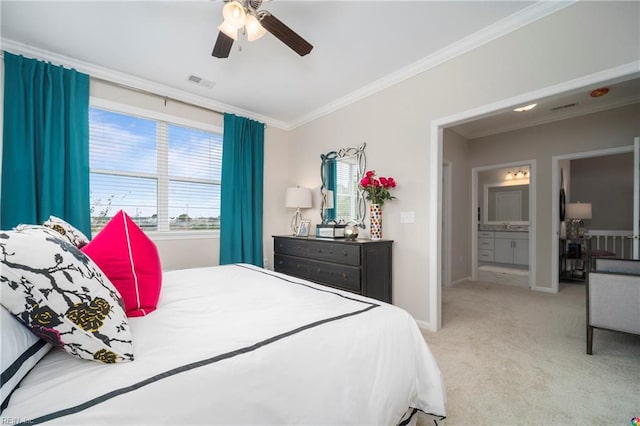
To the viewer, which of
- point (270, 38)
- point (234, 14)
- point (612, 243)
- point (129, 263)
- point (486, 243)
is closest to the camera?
point (129, 263)

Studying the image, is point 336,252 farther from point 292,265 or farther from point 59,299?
point 59,299

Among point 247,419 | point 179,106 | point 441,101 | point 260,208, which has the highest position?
point 179,106

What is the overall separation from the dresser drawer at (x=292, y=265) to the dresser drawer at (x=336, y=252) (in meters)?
0.19

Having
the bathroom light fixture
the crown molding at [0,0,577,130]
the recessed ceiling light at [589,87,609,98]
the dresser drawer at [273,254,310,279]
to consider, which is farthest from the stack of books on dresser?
the bathroom light fixture

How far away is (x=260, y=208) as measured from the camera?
409 cm

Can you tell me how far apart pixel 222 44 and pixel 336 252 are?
2.14 metres

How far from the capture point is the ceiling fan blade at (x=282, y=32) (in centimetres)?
180

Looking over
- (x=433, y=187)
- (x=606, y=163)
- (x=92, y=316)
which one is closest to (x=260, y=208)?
(x=433, y=187)

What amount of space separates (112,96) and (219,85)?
1.16m

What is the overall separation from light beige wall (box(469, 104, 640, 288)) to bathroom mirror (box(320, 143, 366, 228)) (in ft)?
9.91

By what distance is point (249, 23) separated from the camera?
6.02 ft

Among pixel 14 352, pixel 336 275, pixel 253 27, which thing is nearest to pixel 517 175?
pixel 336 275

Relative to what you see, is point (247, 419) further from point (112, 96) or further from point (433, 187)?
point (112, 96)

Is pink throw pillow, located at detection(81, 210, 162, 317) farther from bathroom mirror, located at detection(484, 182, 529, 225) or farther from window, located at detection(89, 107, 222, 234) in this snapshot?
bathroom mirror, located at detection(484, 182, 529, 225)
